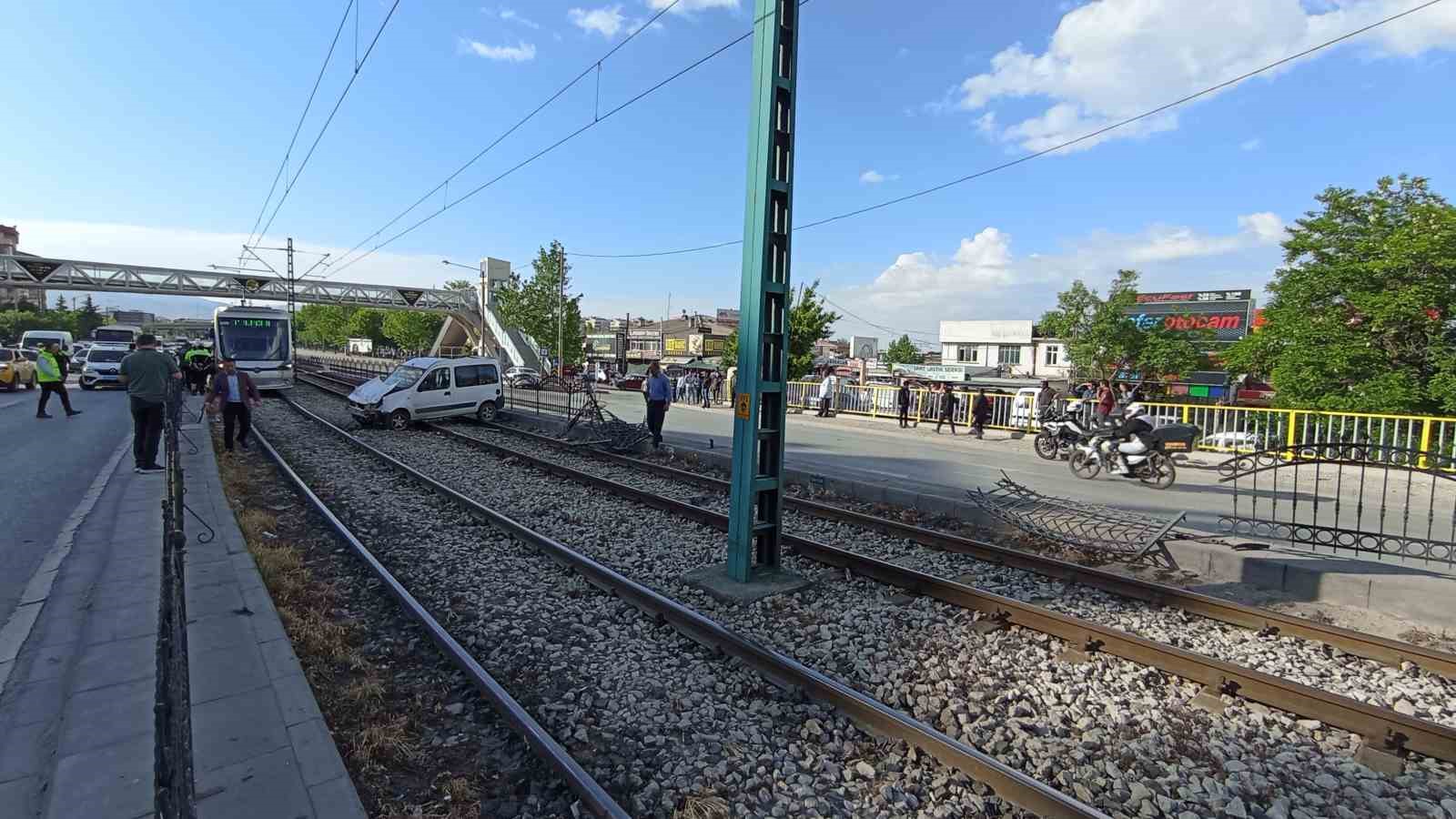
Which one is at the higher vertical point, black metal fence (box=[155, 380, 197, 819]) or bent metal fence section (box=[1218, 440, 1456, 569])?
black metal fence (box=[155, 380, 197, 819])

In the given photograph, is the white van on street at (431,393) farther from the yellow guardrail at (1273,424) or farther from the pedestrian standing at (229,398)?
the yellow guardrail at (1273,424)

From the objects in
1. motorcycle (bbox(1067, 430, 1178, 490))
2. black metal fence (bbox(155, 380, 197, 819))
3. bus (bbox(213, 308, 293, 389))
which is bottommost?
motorcycle (bbox(1067, 430, 1178, 490))

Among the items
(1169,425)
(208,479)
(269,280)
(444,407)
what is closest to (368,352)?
(269,280)

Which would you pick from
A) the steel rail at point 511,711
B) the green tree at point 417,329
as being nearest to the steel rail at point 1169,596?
the steel rail at point 511,711

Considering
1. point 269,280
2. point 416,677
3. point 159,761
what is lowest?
point 416,677

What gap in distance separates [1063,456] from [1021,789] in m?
12.4

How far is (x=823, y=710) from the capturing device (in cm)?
389

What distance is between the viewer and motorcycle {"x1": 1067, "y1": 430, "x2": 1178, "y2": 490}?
10.9 m

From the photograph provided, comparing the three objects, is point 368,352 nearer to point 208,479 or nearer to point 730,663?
point 208,479

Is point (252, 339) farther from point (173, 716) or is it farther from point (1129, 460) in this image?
point (173, 716)

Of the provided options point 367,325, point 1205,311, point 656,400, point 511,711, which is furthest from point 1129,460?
point 367,325

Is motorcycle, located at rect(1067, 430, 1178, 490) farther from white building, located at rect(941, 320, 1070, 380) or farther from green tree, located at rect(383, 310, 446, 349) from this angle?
green tree, located at rect(383, 310, 446, 349)

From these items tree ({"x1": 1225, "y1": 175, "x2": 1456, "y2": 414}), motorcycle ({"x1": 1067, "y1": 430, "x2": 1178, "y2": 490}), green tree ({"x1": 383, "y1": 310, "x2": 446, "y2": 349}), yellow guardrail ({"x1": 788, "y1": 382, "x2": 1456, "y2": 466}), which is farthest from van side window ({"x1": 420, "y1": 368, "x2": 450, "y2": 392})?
green tree ({"x1": 383, "y1": 310, "x2": 446, "y2": 349})

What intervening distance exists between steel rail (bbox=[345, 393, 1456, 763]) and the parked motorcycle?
700 centimetres
